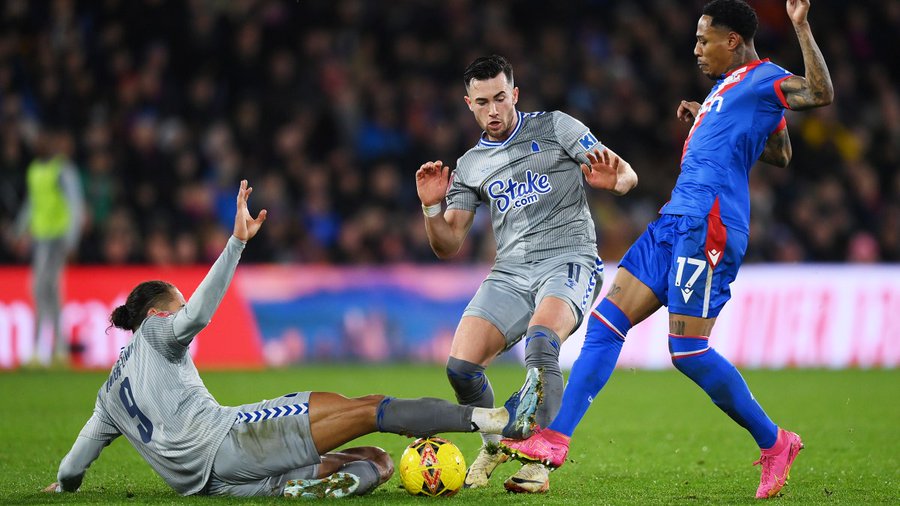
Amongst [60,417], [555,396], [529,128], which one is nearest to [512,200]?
[529,128]

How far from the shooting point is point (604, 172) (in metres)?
5.93

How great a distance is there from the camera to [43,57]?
16078 mm

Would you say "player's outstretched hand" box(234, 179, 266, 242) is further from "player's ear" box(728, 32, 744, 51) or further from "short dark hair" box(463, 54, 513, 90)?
"player's ear" box(728, 32, 744, 51)

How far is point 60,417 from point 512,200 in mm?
4628

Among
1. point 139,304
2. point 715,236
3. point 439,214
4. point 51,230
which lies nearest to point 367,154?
point 51,230

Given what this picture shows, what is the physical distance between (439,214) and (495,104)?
0.69 meters

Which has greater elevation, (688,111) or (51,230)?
(688,111)

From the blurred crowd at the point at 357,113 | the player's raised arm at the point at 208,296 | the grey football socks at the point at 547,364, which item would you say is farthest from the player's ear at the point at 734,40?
the blurred crowd at the point at 357,113

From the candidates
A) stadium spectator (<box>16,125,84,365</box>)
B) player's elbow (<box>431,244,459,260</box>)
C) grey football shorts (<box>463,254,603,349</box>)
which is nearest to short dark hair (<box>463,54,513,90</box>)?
player's elbow (<box>431,244,459,260</box>)

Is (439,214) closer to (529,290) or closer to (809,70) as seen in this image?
(529,290)

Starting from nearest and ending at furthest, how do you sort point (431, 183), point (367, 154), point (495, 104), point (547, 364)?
point (547, 364), point (431, 183), point (495, 104), point (367, 154)

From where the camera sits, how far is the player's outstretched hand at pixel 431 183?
6.17 metres

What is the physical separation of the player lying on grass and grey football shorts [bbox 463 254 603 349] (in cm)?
83

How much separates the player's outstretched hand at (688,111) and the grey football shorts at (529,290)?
3.05ft
